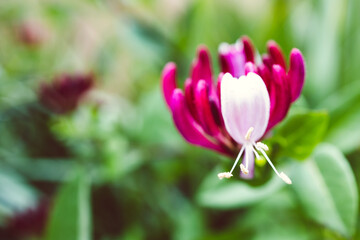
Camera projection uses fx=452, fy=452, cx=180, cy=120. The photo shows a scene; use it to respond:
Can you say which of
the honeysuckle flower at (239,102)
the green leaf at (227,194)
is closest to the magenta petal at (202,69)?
the honeysuckle flower at (239,102)

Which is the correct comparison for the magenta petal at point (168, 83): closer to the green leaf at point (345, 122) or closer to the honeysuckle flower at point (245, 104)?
the honeysuckle flower at point (245, 104)

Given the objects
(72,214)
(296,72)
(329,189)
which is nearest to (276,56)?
(296,72)

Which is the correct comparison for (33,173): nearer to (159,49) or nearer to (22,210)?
(22,210)

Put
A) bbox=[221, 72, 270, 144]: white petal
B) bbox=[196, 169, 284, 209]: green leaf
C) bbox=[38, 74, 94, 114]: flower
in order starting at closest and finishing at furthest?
1. bbox=[221, 72, 270, 144]: white petal
2. bbox=[196, 169, 284, 209]: green leaf
3. bbox=[38, 74, 94, 114]: flower

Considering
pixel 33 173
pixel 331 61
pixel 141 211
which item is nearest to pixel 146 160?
pixel 141 211

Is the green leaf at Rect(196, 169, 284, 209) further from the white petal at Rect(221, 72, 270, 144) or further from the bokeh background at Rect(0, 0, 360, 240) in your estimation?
the white petal at Rect(221, 72, 270, 144)

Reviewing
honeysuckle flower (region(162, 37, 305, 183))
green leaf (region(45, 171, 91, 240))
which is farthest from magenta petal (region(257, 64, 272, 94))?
green leaf (region(45, 171, 91, 240))
